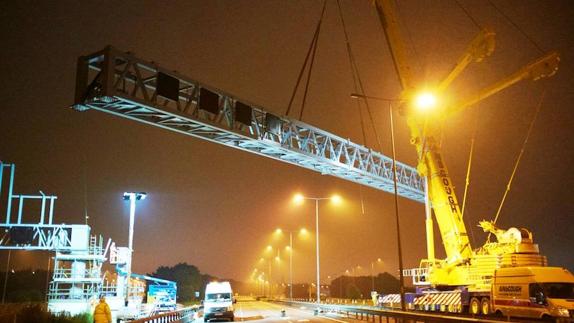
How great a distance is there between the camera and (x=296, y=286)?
197 m

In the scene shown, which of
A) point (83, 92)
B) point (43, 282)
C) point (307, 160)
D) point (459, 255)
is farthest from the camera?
point (43, 282)

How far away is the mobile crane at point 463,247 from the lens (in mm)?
24312

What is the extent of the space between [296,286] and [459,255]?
171562 millimetres

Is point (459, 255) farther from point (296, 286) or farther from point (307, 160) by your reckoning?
point (296, 286)

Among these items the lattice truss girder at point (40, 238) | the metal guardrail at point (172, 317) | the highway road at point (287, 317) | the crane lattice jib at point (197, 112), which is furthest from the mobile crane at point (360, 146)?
the lattice truss girder at point (40, 238)

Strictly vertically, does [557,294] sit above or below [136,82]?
below

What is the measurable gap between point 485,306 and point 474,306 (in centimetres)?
91

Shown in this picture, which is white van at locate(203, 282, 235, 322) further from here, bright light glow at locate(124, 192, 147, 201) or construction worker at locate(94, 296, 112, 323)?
construction worker at locate(94, 296, 112, 323)

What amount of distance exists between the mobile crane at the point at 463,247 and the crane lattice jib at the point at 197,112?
19.6 ft

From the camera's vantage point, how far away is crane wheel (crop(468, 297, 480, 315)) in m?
28.1

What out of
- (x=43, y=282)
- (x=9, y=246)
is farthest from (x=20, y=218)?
(x=43, y=282)

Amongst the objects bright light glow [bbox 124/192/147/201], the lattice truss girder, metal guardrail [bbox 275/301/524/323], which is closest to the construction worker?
metal guardrail [bbox 275/301/524/323]

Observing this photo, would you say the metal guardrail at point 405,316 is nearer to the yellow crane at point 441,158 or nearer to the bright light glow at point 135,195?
the yellow crane at point 441,158

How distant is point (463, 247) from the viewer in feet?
101
